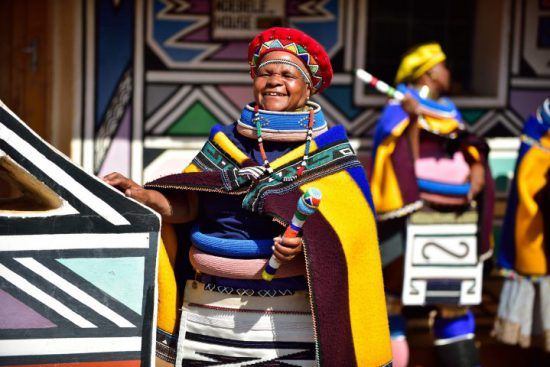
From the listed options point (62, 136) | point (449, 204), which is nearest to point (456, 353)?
point (449, 204)

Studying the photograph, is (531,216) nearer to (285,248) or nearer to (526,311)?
(526,311)

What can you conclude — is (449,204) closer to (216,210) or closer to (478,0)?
(478,0)

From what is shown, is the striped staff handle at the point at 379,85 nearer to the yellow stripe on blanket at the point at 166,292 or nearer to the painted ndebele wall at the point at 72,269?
the yellow stripe on blanket at the point at 166,292

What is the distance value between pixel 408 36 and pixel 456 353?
2.32 meters

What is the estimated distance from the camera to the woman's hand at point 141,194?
12.2 ft

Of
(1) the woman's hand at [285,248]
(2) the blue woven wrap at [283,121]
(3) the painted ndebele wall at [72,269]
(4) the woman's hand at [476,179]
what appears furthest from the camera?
(4) the woman's hand at [476,179]

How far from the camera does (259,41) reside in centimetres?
396

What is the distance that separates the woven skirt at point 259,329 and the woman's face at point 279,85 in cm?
68

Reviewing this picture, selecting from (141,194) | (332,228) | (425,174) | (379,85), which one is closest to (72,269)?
(141,194)

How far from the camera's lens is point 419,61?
6.24 m

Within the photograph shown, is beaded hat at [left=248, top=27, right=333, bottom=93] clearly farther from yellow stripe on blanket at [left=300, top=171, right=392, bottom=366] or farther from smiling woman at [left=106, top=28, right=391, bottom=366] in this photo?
yellow stripe on blanket at [left=300, top=171, right=392, bottom=366]

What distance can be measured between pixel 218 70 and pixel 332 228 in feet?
10.6

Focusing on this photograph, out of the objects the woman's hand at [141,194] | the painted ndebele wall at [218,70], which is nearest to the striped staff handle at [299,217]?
the woman's hand at [141,194]

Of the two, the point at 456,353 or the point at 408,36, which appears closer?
the point at 456,353
